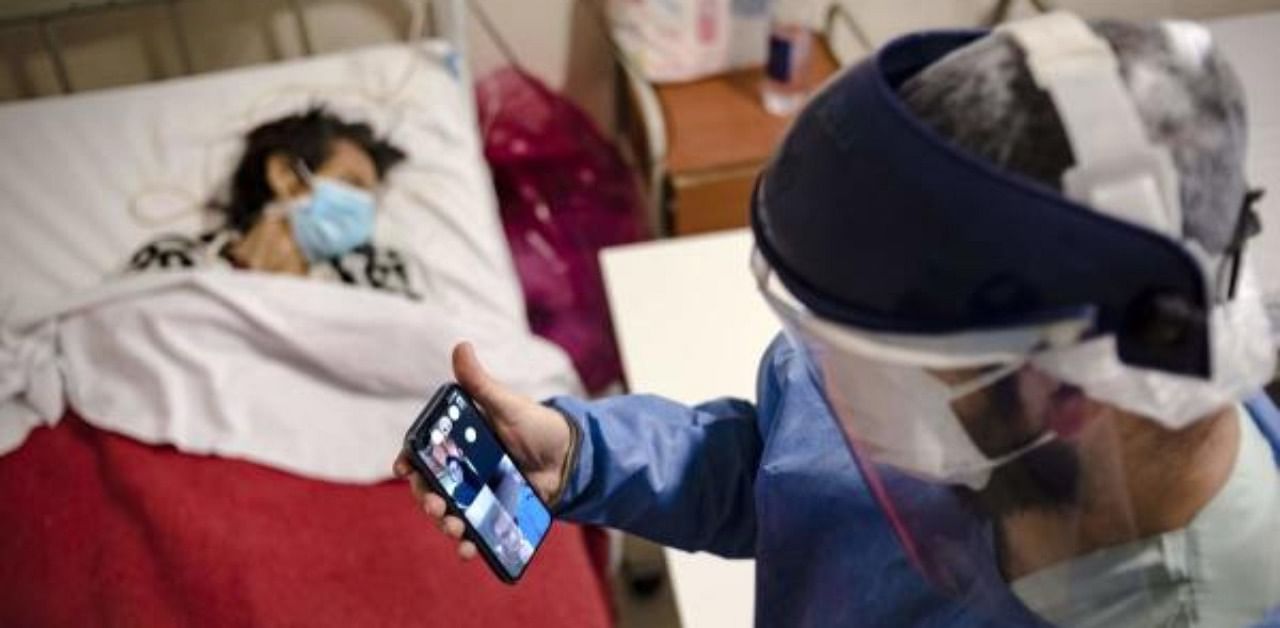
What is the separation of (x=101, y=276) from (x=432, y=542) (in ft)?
2.41

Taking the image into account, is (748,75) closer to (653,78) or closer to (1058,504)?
(653,78)

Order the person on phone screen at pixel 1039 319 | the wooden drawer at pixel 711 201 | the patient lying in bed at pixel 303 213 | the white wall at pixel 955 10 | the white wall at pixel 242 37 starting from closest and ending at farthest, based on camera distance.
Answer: the person on phone screen at pixel 1039 319, the patient lying in bed at pixel 303 213, the wooden drawer at pixel 711 201, the white wall at pixel 242 37, the white wall at pixel 955 10

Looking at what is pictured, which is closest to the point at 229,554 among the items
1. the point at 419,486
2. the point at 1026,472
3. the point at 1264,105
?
the point at 419,486

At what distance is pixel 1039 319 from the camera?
547mm

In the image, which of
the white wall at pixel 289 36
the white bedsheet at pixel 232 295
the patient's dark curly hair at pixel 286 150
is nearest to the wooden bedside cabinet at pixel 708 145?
the white wall at pixel 289 36

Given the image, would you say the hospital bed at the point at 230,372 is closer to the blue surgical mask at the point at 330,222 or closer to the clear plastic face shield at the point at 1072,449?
the blue surgical mask at the point at 330,222

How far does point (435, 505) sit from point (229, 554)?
0.59m

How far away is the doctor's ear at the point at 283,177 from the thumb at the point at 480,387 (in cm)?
99

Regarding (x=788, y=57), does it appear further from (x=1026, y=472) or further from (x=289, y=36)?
(x=1026, y=472)

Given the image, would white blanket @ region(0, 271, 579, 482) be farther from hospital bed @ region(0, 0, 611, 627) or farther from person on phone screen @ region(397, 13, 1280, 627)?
person on phone screen @ region(397, 13, 1280, 627)

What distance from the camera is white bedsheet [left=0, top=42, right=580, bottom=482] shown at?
144cm

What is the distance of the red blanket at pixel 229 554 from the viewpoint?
1.25m

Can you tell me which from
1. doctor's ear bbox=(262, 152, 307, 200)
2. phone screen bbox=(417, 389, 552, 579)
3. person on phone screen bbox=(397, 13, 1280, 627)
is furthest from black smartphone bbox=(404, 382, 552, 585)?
doctor's ear bbox=(262, 152, 307, 200)

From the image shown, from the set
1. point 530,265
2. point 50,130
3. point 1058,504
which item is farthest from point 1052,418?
point 50,130
